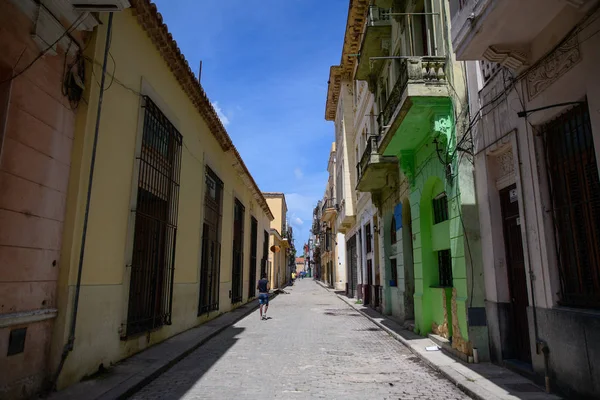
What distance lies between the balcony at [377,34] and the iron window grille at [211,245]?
255 inches

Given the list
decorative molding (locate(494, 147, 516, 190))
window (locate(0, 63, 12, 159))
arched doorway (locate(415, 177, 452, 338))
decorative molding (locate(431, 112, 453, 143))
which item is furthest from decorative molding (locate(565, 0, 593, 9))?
window (locate(0, 63, 12, 159))

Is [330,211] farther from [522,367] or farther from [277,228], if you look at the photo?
[522,367]

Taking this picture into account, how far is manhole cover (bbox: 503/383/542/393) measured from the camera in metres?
5.11

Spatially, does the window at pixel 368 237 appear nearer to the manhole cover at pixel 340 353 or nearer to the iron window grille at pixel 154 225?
the manhole cover at pixel 340 353

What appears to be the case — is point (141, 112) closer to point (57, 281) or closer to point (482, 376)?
point (57, 281)

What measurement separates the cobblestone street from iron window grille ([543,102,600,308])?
6.84 ft

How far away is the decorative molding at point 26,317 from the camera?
423 centimetres

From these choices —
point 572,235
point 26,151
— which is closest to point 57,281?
point 26,151

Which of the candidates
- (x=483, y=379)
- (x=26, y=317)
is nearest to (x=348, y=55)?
(x=483, y=379)

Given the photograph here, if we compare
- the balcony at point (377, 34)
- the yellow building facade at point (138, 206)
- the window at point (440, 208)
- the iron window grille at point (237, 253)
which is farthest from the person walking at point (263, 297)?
the balcony at point (377, 34)

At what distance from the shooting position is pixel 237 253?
1834 cm

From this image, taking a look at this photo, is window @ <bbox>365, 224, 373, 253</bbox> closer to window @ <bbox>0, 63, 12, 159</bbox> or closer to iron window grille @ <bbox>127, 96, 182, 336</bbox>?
iron window grille @ <bbox>127, 96, 182, 336</bbox>

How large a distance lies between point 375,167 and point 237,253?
27.4 feet

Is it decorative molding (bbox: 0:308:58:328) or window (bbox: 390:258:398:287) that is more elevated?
window (bbox: 390:258:398:287)
